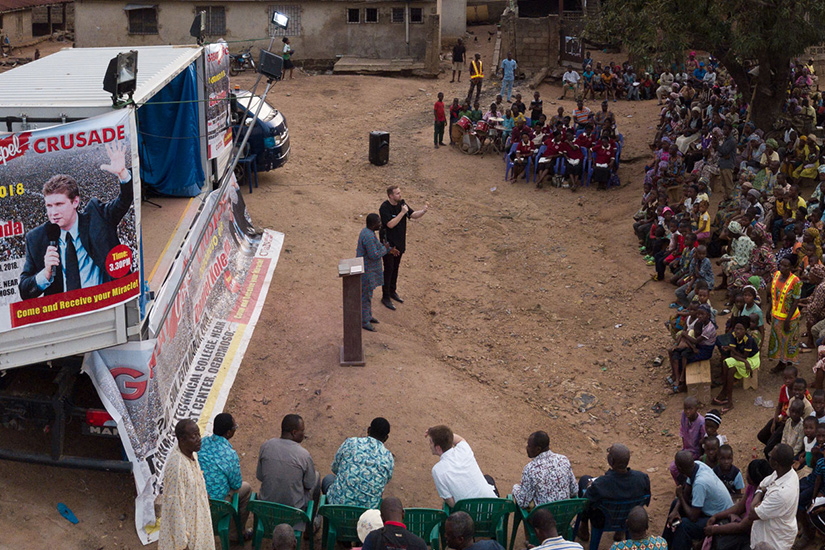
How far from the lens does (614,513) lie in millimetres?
7195

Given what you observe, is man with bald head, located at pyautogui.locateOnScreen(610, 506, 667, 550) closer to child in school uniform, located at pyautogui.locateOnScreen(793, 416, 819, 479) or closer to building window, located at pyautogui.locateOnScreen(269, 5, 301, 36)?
child in school uniform, located at pyautogui.locateOnScreen(793, 416, 819, 479)

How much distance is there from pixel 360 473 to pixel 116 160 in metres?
3.10

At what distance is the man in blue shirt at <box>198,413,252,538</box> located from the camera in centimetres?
705

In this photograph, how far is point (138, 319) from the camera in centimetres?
736

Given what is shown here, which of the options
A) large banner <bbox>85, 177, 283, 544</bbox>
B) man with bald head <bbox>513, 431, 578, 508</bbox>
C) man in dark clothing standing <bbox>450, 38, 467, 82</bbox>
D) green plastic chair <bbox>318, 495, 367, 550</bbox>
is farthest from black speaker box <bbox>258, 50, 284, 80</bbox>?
man in dark clothing standing <bbox>450, 38, 467, 82</bbox>

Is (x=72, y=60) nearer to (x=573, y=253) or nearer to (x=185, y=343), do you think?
(x=185, y=343)

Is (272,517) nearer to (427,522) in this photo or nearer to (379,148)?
(427,522)

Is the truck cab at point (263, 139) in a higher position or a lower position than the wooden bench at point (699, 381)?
higher

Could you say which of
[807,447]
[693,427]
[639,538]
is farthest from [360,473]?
[807,447]

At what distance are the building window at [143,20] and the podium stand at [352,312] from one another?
70.1 ft

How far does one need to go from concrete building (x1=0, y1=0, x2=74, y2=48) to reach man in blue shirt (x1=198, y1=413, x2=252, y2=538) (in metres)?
29.3

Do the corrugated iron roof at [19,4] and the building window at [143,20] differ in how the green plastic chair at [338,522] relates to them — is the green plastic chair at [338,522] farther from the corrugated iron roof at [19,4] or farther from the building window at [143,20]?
the corrugated iron roof at [19,4]

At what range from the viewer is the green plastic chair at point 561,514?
23.2 feet

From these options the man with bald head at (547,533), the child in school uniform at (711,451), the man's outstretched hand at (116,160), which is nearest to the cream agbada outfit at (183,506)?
the man's outstretched hand at (116,160)
